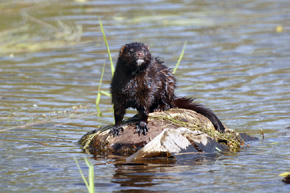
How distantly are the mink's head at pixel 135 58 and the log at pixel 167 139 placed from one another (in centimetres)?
68

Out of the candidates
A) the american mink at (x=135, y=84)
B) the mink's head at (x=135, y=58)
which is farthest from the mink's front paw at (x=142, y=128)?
the mink's head at (x=135, y=58)

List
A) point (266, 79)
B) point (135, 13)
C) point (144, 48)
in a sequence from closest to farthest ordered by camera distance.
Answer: point (144, 48) < point (266, 79) < point (135, 13)

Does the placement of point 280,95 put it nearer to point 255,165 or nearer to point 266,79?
point 266,79

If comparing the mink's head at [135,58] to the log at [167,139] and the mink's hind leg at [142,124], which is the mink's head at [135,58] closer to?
the mink's hind leg at [142,124]

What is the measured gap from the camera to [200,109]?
7824 mm

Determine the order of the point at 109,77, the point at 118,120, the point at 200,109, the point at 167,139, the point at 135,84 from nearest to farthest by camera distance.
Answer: the point at 167,139 → the point at 135,84 → the point at 118,120 → the point at 200,109 → the point at 109,77

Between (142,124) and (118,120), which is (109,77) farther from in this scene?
(142,124)

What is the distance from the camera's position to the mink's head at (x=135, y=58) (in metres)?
6.96

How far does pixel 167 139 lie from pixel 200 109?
109 centimetres

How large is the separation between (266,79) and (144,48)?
4814 millimetres

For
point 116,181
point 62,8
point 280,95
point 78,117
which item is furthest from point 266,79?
point 62,8

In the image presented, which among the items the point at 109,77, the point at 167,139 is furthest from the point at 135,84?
the point at 109,77

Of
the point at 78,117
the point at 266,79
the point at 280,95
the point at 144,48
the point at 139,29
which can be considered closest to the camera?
the point at 144,48

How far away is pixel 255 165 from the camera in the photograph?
654 cm
